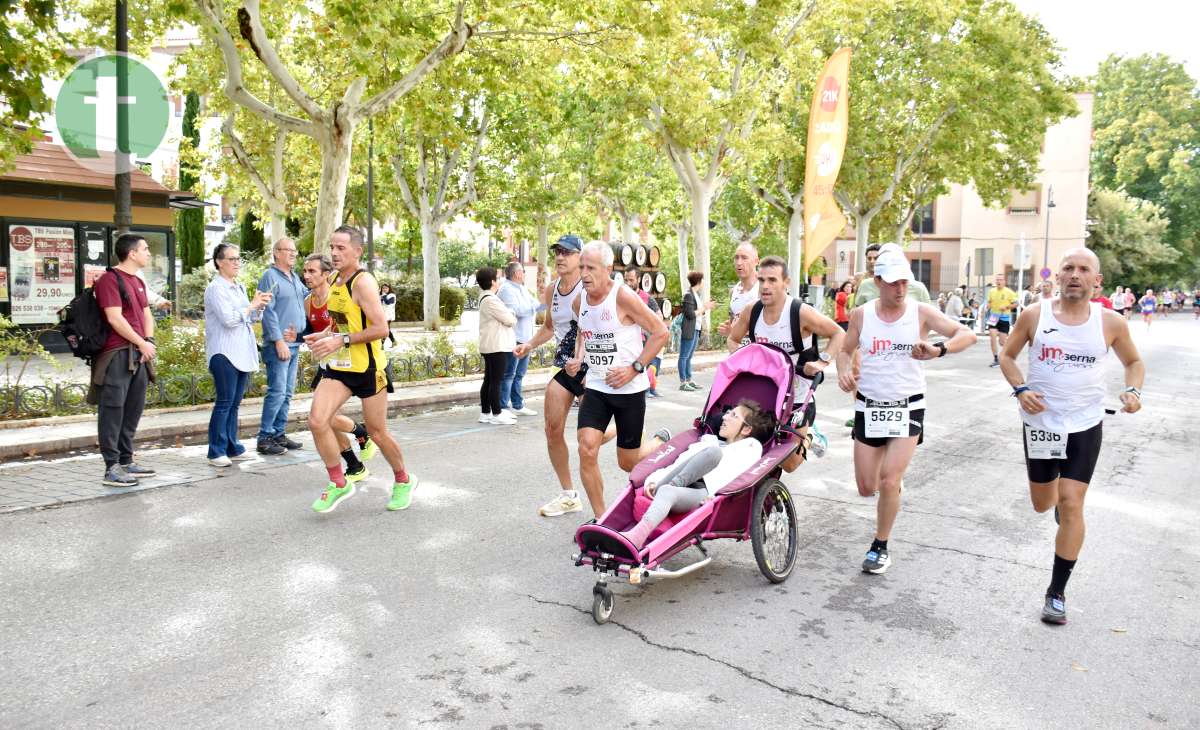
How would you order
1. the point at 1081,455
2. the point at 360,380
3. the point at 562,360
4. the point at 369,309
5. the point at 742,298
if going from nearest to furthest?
the point at 1081,455 → the point at 369,309 → the point at 360,380 → the point at 562,360 → the point at 742,298

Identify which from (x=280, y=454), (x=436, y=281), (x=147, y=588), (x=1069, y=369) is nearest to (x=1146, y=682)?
(x=1069, y=369)

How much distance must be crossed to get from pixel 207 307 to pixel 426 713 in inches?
232

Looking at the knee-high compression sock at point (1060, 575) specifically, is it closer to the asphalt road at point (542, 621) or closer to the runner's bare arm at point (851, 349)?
the asphalt road at point (542, 621)

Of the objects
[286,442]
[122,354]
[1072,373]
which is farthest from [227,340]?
[1072,373]

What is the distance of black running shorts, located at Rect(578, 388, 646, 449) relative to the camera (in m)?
6.16

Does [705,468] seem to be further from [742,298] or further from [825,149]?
[825,149]

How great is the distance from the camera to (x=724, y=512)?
5223mm

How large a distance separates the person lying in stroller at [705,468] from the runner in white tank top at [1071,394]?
146cm

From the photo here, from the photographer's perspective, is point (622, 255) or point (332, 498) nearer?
point (332, 498)

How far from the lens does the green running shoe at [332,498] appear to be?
6.93 metres

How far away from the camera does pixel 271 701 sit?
3859mm

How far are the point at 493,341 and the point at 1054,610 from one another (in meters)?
7.58

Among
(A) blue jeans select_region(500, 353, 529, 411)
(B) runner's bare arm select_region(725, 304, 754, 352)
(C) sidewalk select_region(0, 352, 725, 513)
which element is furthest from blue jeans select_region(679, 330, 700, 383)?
A: (B) runner's bare arm select_region(725, 304, 754, 352)

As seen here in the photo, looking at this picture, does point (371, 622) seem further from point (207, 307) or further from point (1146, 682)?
point (207, 307)
